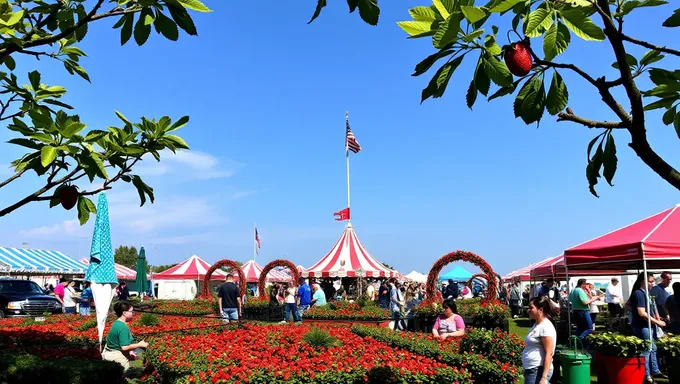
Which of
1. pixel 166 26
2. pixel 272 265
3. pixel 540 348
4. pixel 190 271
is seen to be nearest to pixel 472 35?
pixel 166 26

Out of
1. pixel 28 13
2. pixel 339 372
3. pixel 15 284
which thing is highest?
pixel 28 13

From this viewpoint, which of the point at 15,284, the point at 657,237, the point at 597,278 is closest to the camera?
the point at 657,237

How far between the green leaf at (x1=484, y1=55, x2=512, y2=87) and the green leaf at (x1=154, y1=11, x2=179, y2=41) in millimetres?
1531

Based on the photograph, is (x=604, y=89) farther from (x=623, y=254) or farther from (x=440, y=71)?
(x=623, y=254)

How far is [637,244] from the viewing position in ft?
30.7

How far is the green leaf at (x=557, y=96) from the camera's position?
1.63 meters

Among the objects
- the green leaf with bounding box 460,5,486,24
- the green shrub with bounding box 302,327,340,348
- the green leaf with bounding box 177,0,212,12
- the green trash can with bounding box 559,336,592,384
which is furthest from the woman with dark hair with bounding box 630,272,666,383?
the green leaf with bounding box 460,5,486,24

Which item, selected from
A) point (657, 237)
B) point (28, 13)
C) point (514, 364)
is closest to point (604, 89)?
point (28, 13)

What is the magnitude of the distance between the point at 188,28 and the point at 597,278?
2671 cm

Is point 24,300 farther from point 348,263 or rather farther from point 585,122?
point 585,122

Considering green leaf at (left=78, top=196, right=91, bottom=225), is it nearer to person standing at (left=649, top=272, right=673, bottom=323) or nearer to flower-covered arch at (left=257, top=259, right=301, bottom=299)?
person standing at (left=649, top=272, right=673, bottom=323)

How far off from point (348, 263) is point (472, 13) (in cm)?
2609

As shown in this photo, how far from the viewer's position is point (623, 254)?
32.1 ft

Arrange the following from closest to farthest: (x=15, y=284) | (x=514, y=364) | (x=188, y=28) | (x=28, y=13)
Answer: (x=188, y=28) < (x=28, y=13) < (x=514, y=364) < (x=15, y=284)
